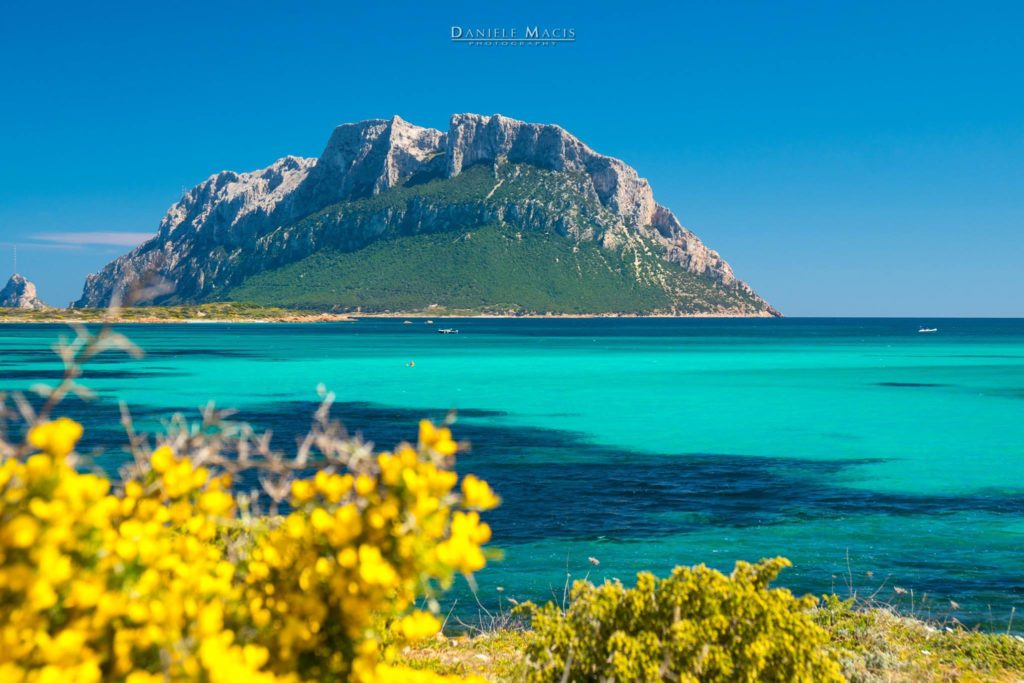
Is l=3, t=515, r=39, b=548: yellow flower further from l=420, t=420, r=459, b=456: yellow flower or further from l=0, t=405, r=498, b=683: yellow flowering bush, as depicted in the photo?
l=420, t=420, r=459, b=456: yellow flower

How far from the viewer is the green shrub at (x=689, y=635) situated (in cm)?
525

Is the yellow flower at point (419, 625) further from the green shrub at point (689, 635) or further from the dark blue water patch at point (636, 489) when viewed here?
the dark blue water patch at point (636, 489)

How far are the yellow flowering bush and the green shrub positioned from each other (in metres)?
2.61

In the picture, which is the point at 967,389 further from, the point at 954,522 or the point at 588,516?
the point at 588,516

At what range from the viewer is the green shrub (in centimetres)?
525

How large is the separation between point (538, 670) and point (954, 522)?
15.7 m

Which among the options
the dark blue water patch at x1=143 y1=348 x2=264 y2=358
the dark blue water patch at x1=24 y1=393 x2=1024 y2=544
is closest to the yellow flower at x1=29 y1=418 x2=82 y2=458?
the dark blue water patch at x1=24 y1=393 x2=1024 y2=544

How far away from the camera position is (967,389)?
164 ft

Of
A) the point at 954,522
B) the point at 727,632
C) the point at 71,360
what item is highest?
the point at 71,360

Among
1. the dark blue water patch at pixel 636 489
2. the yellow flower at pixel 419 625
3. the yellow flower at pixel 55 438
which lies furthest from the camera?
the dark blue water patch at pixel 636 489

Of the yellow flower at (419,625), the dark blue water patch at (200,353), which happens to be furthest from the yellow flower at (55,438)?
the dark blue water patch at (200,353)

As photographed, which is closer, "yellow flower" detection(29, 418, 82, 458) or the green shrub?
"yellow flower" detection(29, 418, 82, 458)

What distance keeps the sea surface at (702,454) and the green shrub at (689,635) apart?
734cm

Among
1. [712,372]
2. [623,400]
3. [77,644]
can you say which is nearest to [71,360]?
[77,644]
